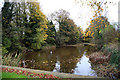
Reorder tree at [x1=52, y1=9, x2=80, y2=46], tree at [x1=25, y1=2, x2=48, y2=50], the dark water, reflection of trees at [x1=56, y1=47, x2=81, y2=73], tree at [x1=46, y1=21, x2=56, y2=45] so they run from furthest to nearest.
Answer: tree at [x1=52, y1=9, x2=80, y2=46], tree at [x1=46, y1=21, x2=56, y2=45], tree at [x1=25, y1=2, x2=48, y2=50], reflection of trees at [x1=56, y1=47, x2=81, y2=73], the dark water

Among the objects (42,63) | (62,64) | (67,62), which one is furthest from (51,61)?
(67,62)

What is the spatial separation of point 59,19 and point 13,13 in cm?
624

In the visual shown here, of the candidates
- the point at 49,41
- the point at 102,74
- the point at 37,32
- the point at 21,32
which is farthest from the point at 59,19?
the point at 102,74

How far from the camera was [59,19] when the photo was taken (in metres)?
13.4

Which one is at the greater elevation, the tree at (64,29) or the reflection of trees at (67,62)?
the tree at (64,29)

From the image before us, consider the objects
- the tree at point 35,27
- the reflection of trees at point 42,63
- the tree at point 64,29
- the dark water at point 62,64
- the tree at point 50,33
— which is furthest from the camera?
the tree at point 64,29

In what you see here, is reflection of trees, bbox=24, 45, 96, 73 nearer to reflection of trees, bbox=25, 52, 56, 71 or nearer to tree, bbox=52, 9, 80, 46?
reflection of trees, bbox=25, 52, 56, 71

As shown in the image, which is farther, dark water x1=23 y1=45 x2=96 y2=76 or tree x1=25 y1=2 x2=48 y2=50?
A: tree x1=25 y1=2 x2=48 y2=50

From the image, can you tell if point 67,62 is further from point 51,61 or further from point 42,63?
point 42,63

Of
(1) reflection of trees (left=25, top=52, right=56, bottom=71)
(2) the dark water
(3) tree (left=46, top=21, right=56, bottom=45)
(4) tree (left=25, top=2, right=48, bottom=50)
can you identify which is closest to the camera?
(2) the dark water

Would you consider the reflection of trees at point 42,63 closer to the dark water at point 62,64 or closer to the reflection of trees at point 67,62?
the dark water at point 62,64

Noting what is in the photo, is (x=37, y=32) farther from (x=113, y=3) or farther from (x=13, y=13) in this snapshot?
(x=113, y=3)

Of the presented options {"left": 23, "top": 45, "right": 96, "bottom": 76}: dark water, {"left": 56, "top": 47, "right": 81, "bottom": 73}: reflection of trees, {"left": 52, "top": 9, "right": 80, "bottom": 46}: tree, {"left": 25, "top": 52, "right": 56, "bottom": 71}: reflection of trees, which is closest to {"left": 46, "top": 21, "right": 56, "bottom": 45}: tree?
{"left": 52, "top": 9, "right": 80, "bottom": 46}: tree

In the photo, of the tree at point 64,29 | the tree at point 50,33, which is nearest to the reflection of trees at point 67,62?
the tree at point 50,33
